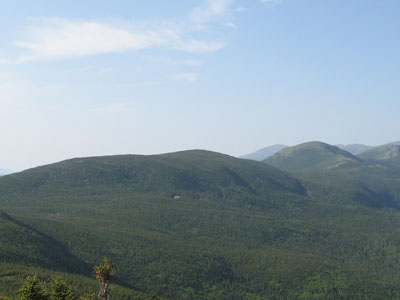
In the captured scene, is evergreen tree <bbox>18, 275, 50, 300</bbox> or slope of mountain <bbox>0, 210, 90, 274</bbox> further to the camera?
slope of mountain <bbox>0, 210, 90, 274</bbox>

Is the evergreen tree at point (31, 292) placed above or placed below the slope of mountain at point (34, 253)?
above

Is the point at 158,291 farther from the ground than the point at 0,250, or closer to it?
closer to it

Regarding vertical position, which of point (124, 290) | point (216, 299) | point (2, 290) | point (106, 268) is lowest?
point (216, 299)

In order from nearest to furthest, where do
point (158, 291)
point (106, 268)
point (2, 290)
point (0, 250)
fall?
point (106, 268)
point (2, 290)
point (0, 250)
point (158, 291)

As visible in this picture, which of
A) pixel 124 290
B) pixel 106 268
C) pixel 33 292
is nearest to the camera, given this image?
pixel 106 268

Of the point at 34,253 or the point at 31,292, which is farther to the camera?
the point at 34,253

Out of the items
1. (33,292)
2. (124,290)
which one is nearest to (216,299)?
(124,290)

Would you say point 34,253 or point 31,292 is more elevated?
point 31,292

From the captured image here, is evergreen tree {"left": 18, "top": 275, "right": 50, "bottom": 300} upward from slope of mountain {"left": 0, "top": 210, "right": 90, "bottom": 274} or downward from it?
upward

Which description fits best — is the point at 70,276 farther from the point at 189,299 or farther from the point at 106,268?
the point at 106,268

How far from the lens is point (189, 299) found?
7584 inches

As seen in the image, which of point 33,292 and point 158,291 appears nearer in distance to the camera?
point 33,292

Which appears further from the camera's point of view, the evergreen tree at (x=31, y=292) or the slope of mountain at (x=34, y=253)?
the slope of mountain at (x=34, y=253)

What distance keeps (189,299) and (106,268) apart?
140925mm
